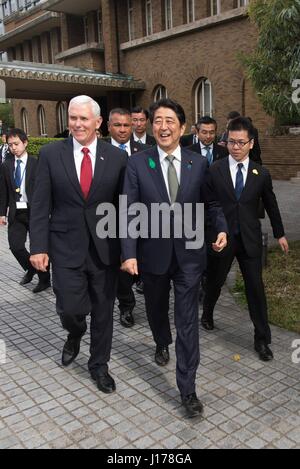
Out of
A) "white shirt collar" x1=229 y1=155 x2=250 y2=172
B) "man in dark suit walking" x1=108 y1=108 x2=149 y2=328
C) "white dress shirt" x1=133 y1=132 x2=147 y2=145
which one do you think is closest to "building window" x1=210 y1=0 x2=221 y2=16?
"white dress shirt" x1=133 y1=132 x2=147 y2=145

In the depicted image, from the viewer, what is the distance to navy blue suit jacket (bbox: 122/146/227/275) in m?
3.24

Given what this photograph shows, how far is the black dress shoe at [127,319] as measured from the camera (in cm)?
477

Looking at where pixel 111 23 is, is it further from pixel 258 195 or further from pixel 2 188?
pixel 258 195

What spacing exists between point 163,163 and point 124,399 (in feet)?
5.65

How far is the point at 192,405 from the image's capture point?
3131 millimetres

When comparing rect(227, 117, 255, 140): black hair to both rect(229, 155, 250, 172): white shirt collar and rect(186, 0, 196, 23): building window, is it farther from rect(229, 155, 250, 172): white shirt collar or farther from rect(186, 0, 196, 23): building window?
rect(186, 0, 196, 23): building window

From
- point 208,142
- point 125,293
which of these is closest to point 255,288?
point 125,293

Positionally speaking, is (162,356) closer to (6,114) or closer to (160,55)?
(160,55)

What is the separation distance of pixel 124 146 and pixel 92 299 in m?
1.94

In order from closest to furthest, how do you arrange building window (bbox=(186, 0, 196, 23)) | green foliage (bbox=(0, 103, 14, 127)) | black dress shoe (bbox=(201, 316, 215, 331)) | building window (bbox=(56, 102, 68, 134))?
black dress shoe (bbox=(201, 316, 215, 331))
building window (bbox=(186, 0, 196, 23))
building window (bbox=(56, 102, 68, 134))
green foliage (bbox=(0, 103, 14, 127))

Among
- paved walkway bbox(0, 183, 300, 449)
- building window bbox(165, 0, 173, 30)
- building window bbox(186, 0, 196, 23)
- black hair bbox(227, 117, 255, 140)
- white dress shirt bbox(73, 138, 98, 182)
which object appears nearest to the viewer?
paved walkway bbox(0, 183, 300, 449)

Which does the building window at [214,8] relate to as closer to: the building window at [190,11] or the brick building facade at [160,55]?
the brick building facade at [160,55]

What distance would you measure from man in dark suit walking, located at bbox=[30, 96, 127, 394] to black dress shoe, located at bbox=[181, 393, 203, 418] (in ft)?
2.14

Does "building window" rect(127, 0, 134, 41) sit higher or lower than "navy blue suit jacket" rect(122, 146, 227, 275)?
higher
